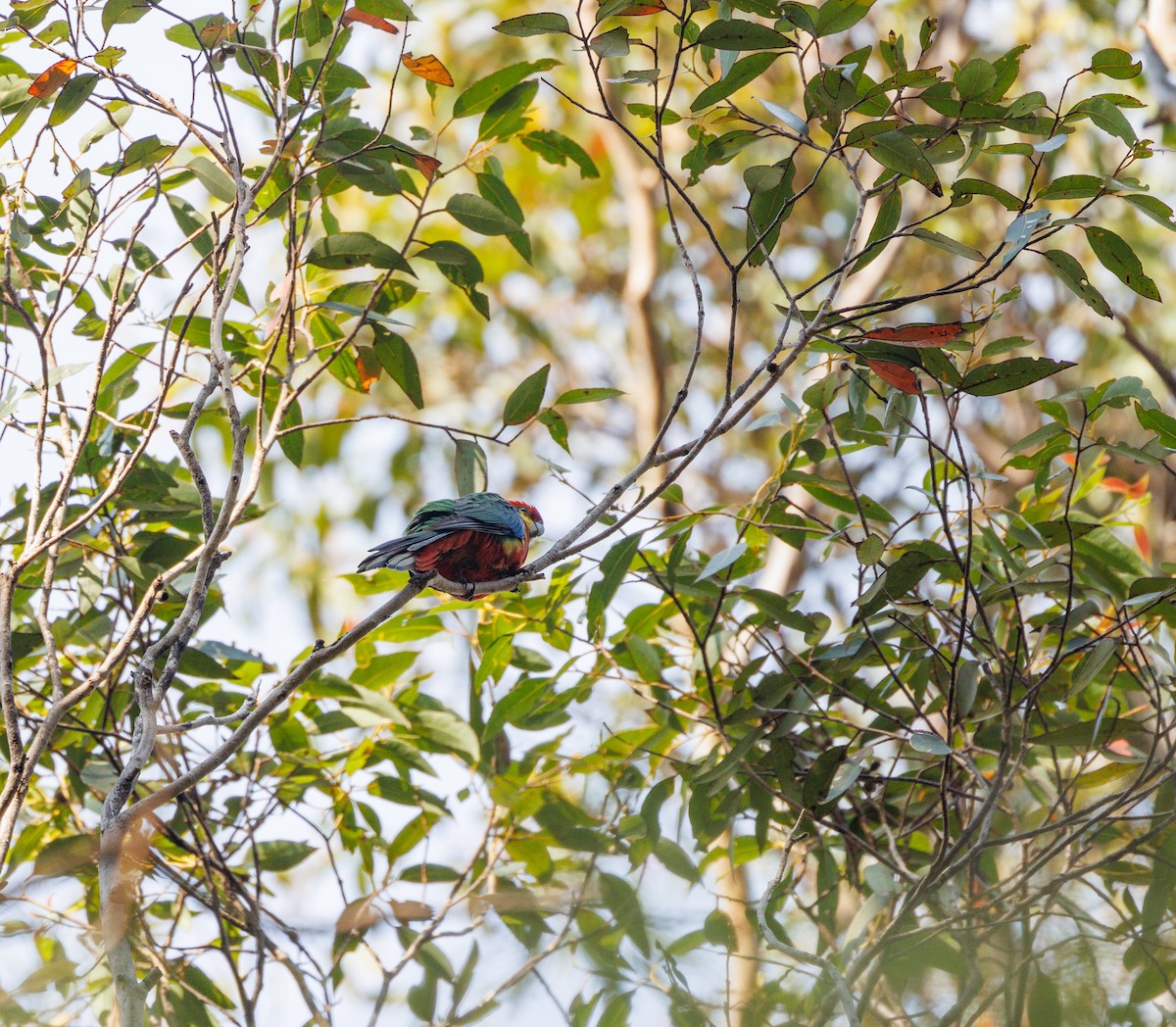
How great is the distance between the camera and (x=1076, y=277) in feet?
7.22

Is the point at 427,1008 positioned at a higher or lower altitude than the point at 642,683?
lower

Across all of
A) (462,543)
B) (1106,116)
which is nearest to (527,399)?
(462,543)

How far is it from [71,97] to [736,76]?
1.33 m

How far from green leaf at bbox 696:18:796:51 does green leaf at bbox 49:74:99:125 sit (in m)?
1.23

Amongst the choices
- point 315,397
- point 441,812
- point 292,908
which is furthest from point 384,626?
point 315,397

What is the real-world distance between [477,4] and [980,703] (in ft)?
22.0

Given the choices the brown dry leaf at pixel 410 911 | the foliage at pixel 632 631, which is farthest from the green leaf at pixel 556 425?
the brown dry leaf at pixel 410 911

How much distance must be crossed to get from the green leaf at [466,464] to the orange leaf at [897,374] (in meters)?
0.88

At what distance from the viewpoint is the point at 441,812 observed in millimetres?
Answer: 3262

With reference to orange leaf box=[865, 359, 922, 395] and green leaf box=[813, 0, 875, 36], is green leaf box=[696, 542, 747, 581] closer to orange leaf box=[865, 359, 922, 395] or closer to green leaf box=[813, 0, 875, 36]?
orange leaf box=[865, 359, 922, 395]

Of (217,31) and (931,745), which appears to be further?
(217,31)

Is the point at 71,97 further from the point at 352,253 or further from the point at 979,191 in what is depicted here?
the point at 979,191

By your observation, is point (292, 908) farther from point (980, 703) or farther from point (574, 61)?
point (574, 61)

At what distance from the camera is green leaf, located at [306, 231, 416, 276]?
9.21 feet
